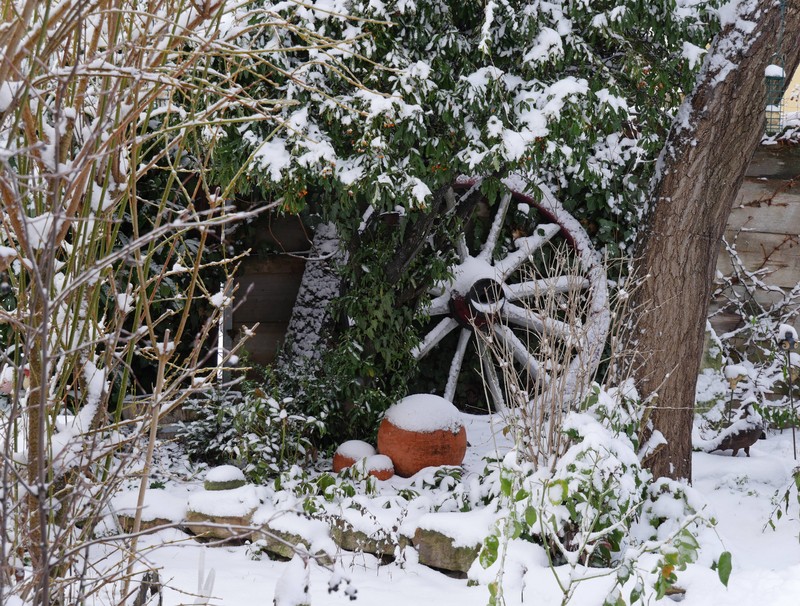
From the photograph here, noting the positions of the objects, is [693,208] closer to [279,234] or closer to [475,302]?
[475,302]

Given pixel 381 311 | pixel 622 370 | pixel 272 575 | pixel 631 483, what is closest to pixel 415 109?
pixel 381 311

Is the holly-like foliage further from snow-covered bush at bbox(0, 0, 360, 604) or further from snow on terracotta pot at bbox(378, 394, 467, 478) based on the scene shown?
snow-covered bush at bbox(0, 0, 360, 604)

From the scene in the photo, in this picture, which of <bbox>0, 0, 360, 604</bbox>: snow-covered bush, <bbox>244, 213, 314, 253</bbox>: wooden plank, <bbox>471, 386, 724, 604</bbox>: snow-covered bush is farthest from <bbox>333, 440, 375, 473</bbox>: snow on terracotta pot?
<bbox>0, 0, 360, 604</bbox>: snow-covered bush

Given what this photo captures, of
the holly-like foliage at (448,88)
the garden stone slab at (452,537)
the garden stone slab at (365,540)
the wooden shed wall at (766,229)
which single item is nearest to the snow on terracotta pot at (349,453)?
the garden stone slab at (365,540)

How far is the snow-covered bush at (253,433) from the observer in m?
4.15

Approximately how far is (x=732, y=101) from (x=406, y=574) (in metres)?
2.56

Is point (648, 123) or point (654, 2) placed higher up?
point (654, 2)

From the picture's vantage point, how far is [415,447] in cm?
432

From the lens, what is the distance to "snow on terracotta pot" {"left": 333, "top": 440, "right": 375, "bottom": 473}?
4316mm

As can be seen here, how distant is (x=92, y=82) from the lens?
1.85 m

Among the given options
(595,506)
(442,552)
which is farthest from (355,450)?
(595,506)

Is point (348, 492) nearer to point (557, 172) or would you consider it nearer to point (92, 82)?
point (92, 82)

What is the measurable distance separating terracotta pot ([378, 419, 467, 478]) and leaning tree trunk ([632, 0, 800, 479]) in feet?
3.52

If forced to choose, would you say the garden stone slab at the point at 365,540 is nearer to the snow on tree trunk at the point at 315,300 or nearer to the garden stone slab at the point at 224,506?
the garden stone slab at the point at 224,506
